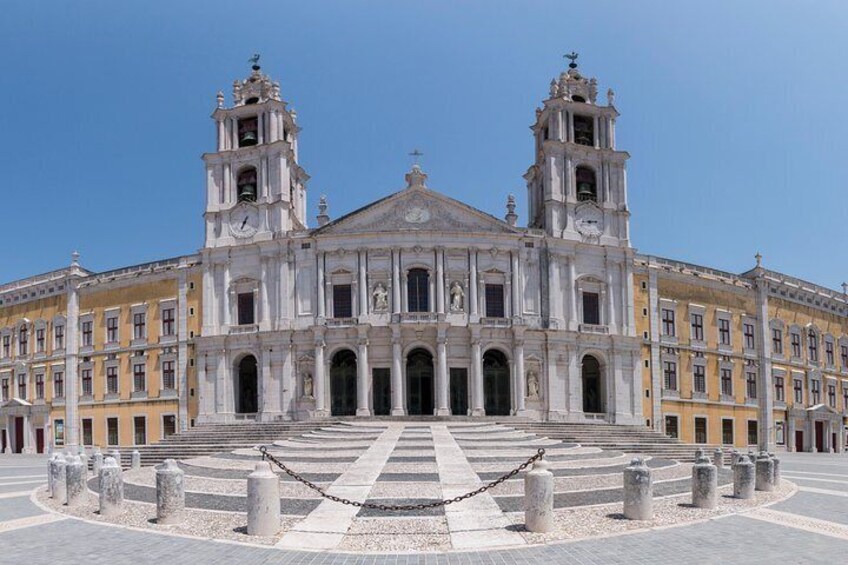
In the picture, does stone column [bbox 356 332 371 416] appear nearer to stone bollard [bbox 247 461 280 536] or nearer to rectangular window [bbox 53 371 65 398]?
rectangular window [bbox 53 371 65 398]

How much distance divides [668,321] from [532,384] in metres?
10.8

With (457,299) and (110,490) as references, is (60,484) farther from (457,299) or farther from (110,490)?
(457,299)

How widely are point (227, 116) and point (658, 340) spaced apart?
99.1 feet

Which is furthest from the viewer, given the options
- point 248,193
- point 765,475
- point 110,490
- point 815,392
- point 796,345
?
point 815,392

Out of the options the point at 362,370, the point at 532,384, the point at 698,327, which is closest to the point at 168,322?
the point at 362,370

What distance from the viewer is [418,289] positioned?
4288 centimetres

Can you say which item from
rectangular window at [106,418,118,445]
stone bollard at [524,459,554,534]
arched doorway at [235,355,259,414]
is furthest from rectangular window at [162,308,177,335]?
stone bollard at [524,459,554,534]

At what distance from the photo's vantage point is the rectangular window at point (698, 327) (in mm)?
48062

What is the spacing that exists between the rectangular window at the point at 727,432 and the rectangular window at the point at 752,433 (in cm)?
170

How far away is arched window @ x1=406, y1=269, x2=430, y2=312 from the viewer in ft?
140

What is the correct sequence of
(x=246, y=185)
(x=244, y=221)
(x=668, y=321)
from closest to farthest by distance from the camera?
1. (x=244, y=221)
2. (x=246, y=185)
3. (x=668, y=321)

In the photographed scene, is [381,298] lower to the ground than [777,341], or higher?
higher

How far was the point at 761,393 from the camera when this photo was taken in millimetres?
50250

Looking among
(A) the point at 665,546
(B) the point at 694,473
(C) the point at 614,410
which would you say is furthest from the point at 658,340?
(A) the point at 665,546
